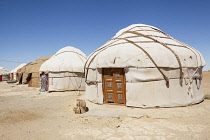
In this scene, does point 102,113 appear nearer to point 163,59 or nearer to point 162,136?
point 162,136

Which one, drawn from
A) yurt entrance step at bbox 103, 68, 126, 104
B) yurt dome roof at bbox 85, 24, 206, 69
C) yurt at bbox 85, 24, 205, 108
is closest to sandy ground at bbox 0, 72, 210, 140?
yurt at bbox 85, 24, 205, 108

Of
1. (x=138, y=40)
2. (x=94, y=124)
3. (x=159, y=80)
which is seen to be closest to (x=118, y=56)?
(x=138, y=40)

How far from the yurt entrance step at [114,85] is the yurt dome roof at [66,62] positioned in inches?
232

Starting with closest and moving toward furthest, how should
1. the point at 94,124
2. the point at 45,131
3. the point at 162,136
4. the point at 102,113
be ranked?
the point at 162,136 < the point at 45,131 < the point at 94,124 < the point at 102,113

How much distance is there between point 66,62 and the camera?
1281 cm

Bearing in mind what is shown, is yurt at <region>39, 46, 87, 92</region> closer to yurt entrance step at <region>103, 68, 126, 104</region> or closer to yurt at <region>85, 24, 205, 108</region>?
yurt at <region>85, 24, 205, 108</region>

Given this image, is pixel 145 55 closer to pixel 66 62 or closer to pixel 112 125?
pixel 112 125

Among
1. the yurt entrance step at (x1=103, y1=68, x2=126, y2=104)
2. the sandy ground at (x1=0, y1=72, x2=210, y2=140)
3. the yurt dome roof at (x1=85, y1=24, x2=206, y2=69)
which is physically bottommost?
the sandy ground at (x1=0, y1=72, x2=210, y2=140)

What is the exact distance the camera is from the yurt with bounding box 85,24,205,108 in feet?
21.0

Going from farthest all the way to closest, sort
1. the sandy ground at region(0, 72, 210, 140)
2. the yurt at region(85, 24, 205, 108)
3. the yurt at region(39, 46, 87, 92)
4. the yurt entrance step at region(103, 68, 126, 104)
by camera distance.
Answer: the yurt at region(39, 46, 87, 92), the yurt entrance step at region(103, 68, 126, 104), the yurt at region(85, 24, 205, 108), the sandy ground at region(0, 72, 210, 140)

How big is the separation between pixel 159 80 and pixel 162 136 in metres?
3.06

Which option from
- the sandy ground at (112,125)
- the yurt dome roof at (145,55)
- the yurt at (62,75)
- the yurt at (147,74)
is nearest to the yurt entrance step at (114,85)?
the yurt at (147,74)

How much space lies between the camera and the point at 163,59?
6.39 metres

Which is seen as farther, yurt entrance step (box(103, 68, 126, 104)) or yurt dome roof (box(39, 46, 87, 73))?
yurt dome roof (box(39, 46, 87, 73))
